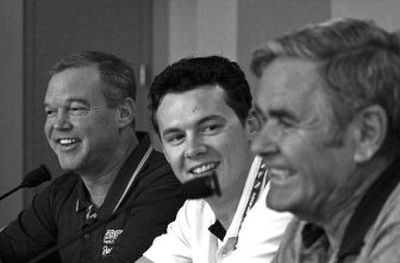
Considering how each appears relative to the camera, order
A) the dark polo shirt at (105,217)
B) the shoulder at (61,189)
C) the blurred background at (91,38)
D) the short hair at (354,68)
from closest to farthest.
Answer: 1. the short hair at (354,68)
2. the dark polo shirt at (105,217)
3. the shoulder at (61,189)
4. the blurred background at (91,38)

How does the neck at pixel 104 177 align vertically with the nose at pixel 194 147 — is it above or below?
below

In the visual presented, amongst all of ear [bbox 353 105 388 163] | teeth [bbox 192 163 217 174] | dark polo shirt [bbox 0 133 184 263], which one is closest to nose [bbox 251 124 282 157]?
ear [bbox 353 105 388 163]

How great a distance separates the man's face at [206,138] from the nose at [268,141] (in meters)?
0.60

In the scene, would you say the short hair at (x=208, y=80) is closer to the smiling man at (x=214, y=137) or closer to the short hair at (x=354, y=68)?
the smiling man at (x=214, y=137)

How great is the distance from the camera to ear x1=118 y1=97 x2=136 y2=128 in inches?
112

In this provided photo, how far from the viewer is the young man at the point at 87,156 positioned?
269cm

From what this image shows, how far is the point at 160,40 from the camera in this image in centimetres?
505

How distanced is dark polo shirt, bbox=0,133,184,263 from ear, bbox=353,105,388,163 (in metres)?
0.87

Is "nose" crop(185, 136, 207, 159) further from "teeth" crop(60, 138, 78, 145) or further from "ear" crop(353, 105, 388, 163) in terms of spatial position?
"teeth" crop(60, 138, 78, 145)

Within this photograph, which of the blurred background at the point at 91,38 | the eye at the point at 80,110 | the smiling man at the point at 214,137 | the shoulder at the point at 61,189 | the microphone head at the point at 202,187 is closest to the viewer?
the microphone head at the point at 202,187

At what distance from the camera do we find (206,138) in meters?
2.07

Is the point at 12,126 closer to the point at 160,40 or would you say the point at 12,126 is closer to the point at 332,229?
the point at 160,40

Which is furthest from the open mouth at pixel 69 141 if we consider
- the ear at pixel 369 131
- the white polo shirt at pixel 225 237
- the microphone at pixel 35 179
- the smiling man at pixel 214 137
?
the ear at pixel 369 131

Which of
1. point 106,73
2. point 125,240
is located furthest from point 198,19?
point 125,240
